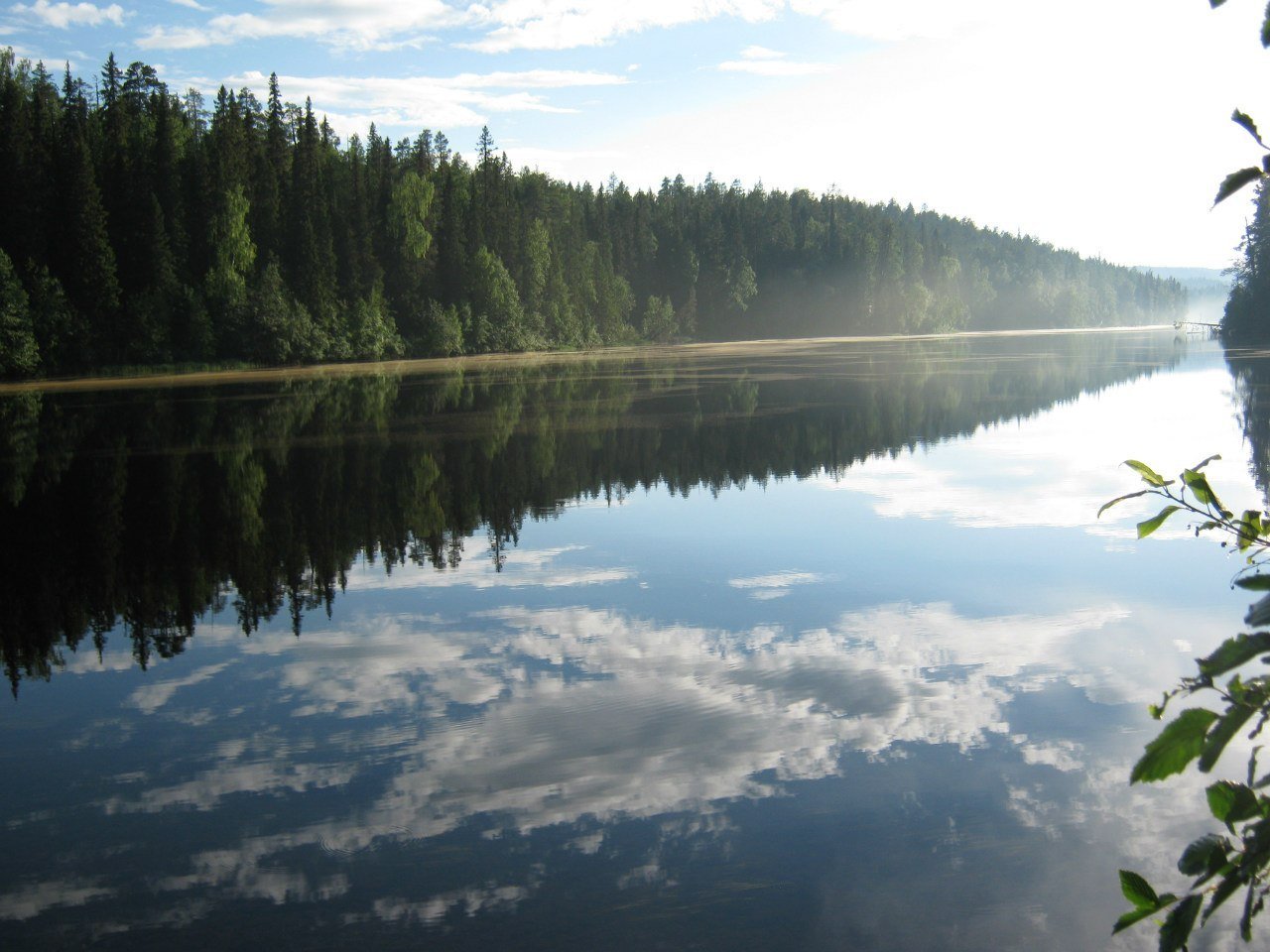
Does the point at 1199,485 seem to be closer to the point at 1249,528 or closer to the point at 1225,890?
the point at 1249,528

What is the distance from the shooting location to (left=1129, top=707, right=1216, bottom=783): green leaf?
60.9 inches

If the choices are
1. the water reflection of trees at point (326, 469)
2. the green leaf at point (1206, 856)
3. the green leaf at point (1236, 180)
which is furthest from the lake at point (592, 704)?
the green leaf at point (1236, 180)

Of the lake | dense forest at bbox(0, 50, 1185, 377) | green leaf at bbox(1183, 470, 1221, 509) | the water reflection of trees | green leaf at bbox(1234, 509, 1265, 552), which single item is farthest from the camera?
dense forest at bbox(0, 50, 1185, 377)

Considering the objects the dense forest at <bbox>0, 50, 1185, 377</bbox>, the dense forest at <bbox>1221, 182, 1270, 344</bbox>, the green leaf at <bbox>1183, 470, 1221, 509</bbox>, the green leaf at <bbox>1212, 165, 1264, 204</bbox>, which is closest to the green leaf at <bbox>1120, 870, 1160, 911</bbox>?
the green leaf at <bbox>1183, 470, 1221, 509</bbox>

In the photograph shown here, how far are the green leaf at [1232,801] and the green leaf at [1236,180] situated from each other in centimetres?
80

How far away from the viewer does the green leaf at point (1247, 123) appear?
1.49m

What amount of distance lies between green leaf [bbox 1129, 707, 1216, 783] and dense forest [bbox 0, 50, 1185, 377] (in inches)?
2638

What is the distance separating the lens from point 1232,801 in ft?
5.31

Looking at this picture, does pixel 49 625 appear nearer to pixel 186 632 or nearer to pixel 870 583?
pixel 186 632

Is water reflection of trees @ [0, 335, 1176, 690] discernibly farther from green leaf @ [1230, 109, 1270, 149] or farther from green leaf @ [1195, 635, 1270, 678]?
green leaf @ [1230, 109, 1270, 149]

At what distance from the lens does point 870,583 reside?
12.1 metres

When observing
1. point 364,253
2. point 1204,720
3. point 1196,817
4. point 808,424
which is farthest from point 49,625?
point 364,253

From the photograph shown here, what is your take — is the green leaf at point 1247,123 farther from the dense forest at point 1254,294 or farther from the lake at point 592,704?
the dense forest at point 1254,294

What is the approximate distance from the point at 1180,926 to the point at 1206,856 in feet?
0.44
